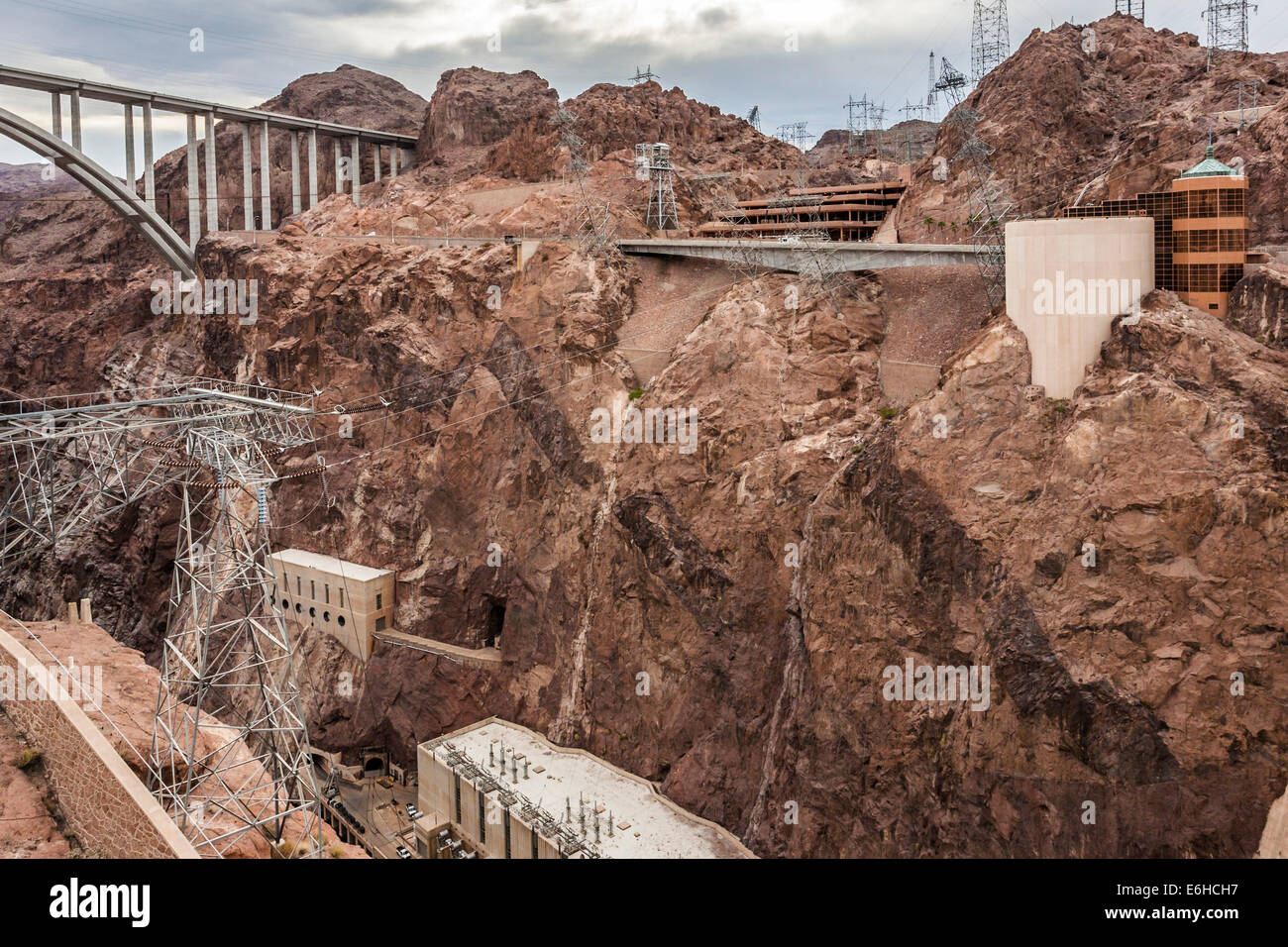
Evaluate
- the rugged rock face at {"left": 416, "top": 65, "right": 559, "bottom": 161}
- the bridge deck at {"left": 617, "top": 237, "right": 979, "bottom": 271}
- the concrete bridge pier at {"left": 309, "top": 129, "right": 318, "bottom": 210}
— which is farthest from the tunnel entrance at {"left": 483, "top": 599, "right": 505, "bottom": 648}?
the rugged rock face at {"left": 416, "top": 65, "right": 559, "bottom": 161}

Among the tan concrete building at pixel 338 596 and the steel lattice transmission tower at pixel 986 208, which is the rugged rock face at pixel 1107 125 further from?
the tan concrete building at pixel 338 596

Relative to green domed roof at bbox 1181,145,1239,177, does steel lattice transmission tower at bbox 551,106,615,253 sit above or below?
above

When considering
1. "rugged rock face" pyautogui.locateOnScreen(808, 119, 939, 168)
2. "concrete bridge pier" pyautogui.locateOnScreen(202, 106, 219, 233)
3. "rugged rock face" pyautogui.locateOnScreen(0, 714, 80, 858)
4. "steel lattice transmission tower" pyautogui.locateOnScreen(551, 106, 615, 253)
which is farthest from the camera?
"rugged rock face" pyautogui.locateOnScreen(808, 119, 939, 168)

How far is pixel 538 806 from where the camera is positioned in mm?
35719

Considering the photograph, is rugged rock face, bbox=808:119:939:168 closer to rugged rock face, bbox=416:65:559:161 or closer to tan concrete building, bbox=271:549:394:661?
rugged rock face, bbox=416:65:559:161

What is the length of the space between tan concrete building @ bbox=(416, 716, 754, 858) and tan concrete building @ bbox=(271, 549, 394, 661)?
33.0 feet

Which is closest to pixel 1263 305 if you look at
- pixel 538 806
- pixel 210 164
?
pixel 538 806

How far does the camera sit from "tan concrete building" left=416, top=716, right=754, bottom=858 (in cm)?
3306

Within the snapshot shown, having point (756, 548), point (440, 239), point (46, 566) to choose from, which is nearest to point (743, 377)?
point (756, 548)

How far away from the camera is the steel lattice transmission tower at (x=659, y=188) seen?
5747 centimetres

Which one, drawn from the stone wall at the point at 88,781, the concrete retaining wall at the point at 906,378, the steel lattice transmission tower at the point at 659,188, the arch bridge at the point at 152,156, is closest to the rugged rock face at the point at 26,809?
the stone wall at the point at 88,781

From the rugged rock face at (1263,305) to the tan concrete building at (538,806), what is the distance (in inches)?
842

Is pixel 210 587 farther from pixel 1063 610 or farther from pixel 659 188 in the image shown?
pixel 659 188

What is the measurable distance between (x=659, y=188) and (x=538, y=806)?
35.8 metres
